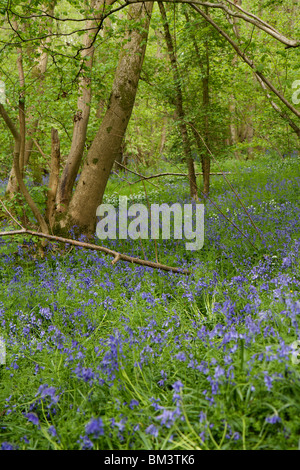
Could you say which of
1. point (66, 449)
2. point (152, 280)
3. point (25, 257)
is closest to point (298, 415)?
point (66, 449)

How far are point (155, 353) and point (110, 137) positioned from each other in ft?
14.5

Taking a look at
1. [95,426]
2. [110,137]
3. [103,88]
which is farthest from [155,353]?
[103,88]

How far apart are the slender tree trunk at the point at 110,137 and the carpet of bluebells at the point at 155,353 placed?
932 millimetres

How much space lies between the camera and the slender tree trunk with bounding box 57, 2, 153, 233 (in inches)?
242

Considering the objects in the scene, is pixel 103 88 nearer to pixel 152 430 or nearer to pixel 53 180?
pixel 53 180

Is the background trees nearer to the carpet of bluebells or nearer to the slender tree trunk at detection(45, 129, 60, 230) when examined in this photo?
the slender tree trunk at detection(45, 129, 60, 230)

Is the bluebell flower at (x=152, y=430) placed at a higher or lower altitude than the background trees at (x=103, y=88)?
lower

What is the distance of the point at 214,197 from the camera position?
9.13 metres

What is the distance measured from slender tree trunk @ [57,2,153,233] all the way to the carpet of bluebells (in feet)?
3.06

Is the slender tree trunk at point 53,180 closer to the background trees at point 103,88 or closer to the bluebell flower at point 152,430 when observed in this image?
the background trees at point 103,88

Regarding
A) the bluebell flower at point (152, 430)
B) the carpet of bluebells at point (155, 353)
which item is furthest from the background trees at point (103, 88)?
the bluebell flower at point (152, 430)

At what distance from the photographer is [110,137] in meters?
6.23

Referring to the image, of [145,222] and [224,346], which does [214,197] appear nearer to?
[145,222]

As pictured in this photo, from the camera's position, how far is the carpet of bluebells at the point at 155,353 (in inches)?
76.4
